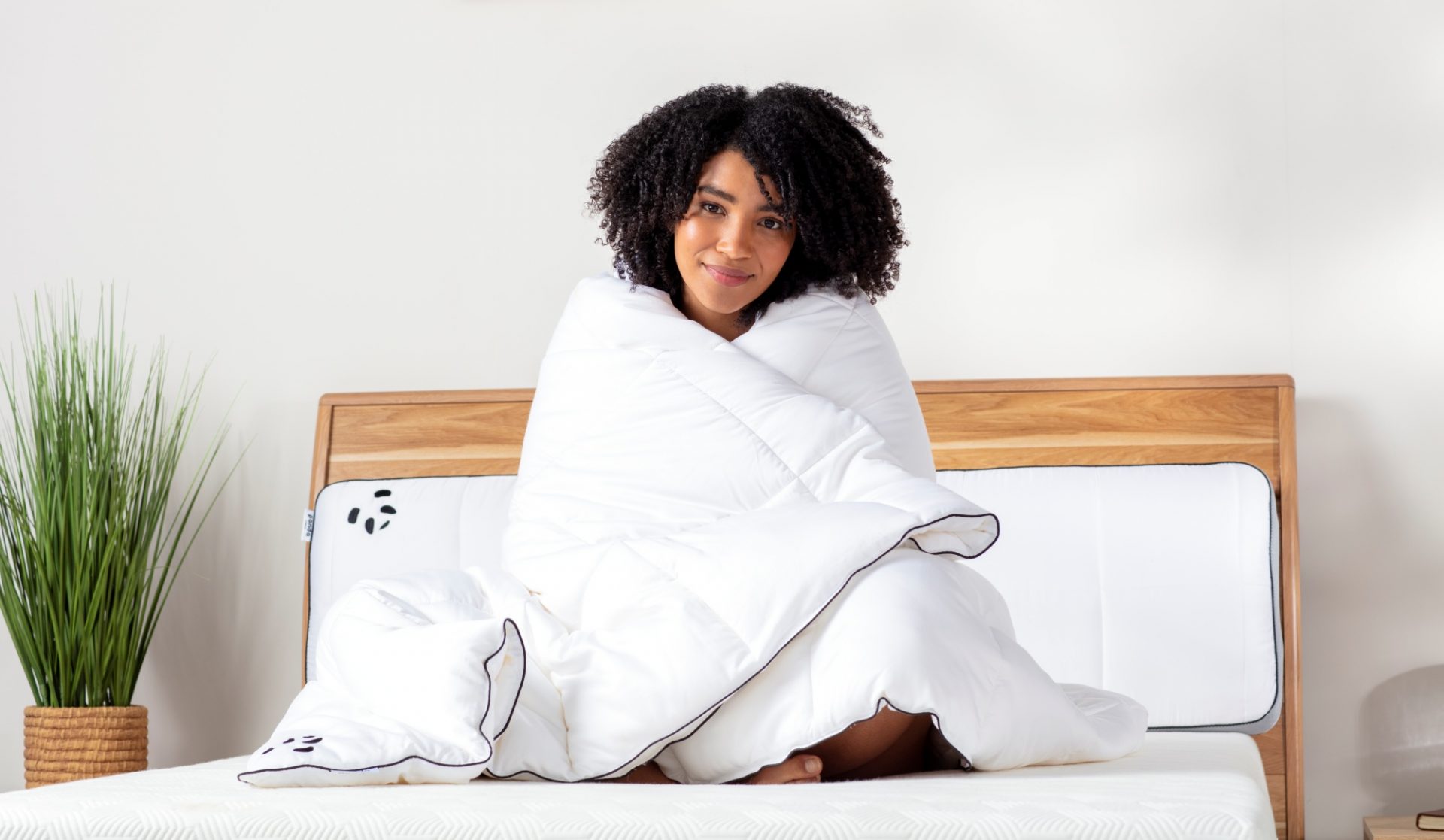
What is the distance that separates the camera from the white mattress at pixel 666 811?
41.6 inches

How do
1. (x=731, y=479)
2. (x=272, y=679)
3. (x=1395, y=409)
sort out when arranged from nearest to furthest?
(x=731, y=479)
(x=1395, y=409)
(x=272, y=679)

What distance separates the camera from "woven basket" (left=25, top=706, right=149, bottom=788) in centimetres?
252

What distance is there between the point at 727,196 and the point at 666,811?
93 centimetres

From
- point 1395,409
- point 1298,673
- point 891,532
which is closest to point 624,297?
point 891,532

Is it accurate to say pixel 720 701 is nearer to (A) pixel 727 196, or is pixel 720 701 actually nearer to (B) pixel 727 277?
(B) pixel 727 277

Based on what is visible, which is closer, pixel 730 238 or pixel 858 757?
pixel 858 757

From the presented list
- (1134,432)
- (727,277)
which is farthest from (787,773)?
(1134,432)

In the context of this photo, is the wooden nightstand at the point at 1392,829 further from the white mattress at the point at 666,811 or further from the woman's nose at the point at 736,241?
the woman's nose at the point at 736,241

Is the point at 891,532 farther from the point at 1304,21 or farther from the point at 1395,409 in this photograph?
the point at 1304,21

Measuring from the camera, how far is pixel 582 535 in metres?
1.61

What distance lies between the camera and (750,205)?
5.91ft

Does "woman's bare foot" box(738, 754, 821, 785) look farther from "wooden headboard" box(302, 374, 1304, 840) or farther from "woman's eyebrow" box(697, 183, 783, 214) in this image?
"wooden headboard" box(302, 374, 1304, 840)

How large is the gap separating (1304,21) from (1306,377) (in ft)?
2.07

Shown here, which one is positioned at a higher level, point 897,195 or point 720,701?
point 897,195
